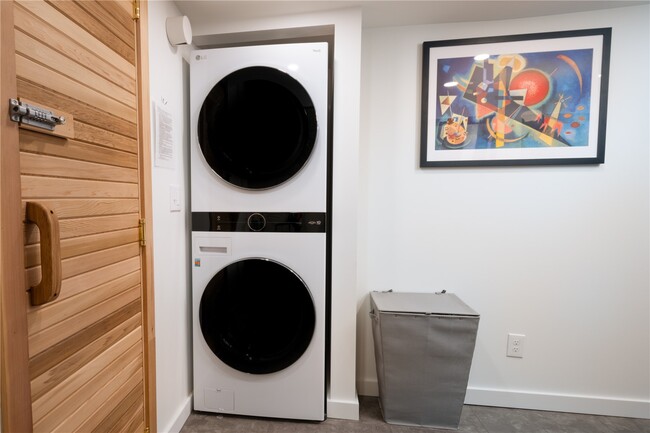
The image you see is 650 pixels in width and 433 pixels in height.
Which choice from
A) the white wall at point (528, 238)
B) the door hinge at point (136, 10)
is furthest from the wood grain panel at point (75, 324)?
the white wall at point (528, 238)

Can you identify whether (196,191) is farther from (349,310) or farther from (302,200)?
(349,310)

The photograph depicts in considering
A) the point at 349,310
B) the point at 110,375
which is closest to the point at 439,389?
the point at 349,310

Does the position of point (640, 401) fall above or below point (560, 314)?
below

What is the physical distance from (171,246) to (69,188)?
55cm

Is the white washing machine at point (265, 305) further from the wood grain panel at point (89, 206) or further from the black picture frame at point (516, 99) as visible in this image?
the black picture frame at point (516, 99)

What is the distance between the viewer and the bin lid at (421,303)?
1266 millimetres

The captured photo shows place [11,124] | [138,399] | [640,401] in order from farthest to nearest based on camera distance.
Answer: [640,401] < [138,399] < [11,124]

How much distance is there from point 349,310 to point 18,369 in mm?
1170

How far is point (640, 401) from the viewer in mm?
1403

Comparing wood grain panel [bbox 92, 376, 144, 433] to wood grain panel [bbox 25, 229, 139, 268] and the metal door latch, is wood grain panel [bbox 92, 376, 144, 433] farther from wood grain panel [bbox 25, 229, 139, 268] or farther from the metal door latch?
the metal door latch

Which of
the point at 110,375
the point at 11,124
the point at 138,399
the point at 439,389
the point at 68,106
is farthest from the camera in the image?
the point at 439,389

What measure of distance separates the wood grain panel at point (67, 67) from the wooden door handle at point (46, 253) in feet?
1.27

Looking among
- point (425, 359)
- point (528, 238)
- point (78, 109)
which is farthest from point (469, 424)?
point (78, 109)

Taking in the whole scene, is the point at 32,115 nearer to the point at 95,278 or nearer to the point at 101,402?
the point at 95,278
